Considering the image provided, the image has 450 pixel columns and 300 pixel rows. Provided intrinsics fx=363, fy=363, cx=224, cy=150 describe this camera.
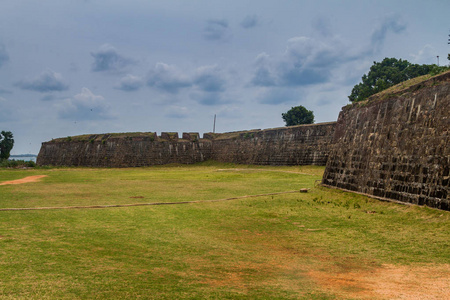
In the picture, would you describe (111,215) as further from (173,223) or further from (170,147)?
(170,147)

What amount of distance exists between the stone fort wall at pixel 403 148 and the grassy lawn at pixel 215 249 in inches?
22.9

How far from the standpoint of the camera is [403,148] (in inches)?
369

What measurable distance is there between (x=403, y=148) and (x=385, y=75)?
30708 mm

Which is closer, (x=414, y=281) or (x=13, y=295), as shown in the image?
(x=13, y=295)

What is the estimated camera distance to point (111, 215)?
8.01m

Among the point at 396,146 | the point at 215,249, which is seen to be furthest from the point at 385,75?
the point at 215,249

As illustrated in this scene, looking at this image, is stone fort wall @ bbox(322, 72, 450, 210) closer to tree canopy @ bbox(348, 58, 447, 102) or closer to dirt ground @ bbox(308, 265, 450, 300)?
dirt ground @ bbox(308, 265, 450, 300)

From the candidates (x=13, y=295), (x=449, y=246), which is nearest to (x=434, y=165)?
(x=449, y=246)

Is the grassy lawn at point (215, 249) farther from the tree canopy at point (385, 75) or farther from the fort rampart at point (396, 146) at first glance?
the tree canopy at point (385, 75)

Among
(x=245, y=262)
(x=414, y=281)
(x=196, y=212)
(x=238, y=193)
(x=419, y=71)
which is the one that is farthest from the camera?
(x=419, y=71)

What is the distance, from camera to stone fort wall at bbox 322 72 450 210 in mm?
7912

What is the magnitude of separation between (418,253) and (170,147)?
110ft

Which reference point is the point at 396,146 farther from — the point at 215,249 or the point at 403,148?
the point at 215,249

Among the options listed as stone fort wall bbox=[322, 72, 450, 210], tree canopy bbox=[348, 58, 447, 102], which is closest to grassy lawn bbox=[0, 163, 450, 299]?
stone fort wall bbox=[322, 72, 450, 210]
